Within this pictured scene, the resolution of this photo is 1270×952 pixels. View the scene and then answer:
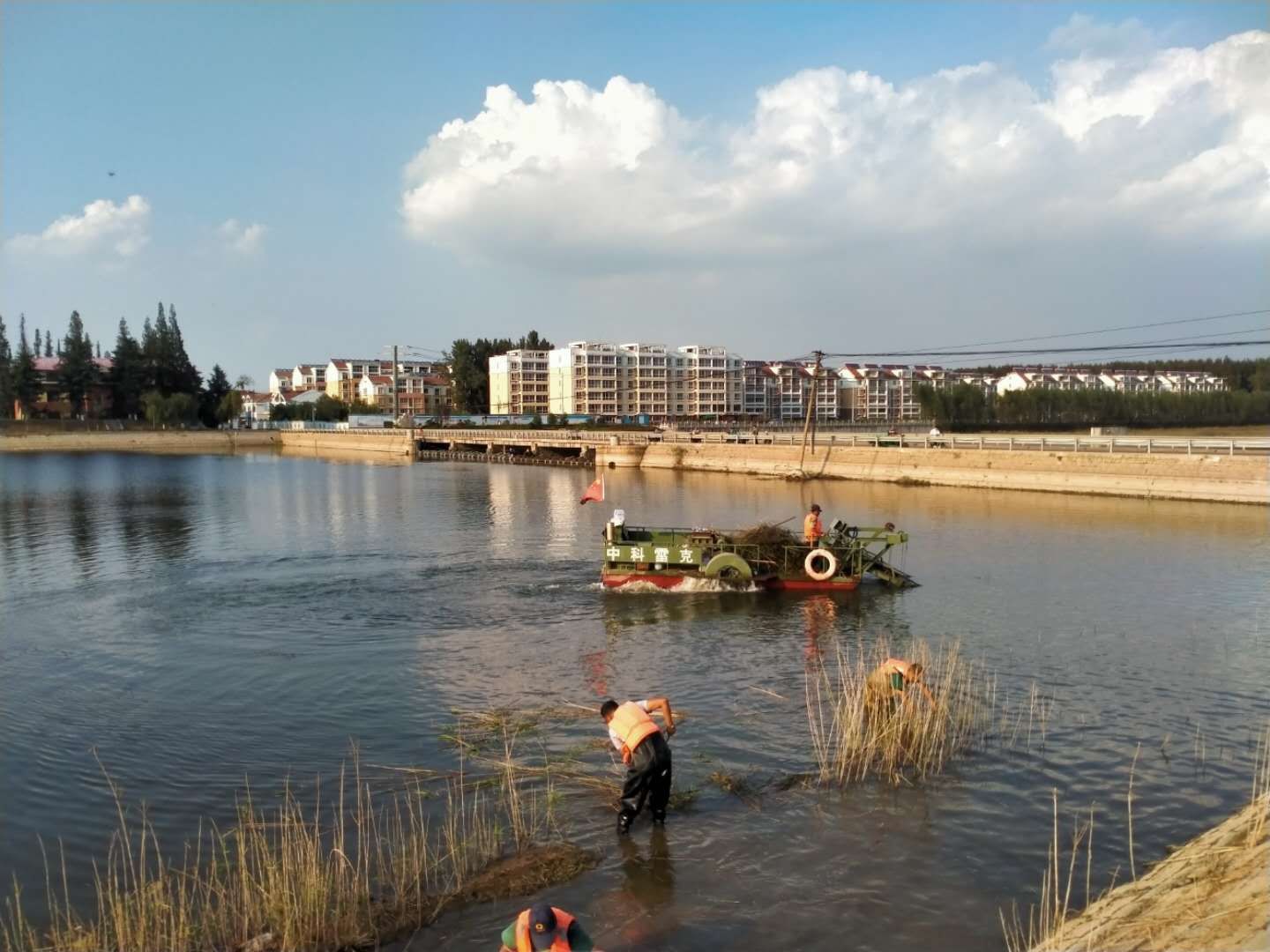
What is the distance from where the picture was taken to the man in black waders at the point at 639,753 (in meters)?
9.74

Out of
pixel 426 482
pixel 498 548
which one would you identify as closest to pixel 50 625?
pixel 498 548

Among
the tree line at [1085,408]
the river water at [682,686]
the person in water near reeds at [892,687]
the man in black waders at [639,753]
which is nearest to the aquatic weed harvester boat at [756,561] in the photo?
the river water at [682,686]

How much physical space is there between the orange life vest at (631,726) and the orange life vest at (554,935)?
3.08m

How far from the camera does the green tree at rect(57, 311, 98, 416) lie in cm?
13612

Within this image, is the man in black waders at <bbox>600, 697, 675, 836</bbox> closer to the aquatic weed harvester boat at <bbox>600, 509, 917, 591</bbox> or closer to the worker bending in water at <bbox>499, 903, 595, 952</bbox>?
the worker bending in water at <bbox>499, 903, 595, 952</bbox>

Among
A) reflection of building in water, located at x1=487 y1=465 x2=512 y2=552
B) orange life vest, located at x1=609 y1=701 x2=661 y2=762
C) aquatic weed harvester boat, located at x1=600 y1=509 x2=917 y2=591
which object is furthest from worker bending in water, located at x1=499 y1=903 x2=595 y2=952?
reflection of building in water, located at x1=487 y1=465 x2=512 y2=552

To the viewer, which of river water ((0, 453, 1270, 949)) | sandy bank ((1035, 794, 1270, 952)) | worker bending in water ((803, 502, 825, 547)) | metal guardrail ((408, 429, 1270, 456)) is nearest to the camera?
sandy bank ((1035, 794, 1270, 952))

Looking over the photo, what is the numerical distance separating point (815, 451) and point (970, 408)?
64.1 meters

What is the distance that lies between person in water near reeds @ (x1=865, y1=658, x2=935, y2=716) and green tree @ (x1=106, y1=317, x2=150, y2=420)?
15195 centimetres

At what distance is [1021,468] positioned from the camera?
51.6m

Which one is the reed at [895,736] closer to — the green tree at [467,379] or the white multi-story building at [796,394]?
the green tree at [467,379]

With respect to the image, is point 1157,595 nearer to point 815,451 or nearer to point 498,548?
point 498,548

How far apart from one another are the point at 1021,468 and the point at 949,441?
8.86m

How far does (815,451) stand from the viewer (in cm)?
6562
